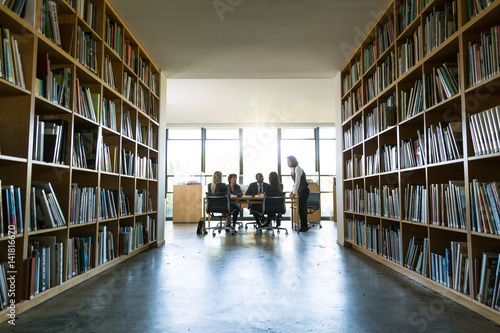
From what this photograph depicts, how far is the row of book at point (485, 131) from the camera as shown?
6.16 feet

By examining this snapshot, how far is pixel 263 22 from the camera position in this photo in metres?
3.59

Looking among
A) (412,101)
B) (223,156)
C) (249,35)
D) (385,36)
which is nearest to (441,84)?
(412,101)

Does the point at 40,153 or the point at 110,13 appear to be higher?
the point at 110,13

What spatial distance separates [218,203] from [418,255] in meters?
3.84

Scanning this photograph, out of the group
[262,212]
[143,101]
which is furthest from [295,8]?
[262,212]

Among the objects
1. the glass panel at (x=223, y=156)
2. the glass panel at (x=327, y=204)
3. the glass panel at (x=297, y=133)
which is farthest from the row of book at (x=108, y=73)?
the glass panel at (x=327, y=204)

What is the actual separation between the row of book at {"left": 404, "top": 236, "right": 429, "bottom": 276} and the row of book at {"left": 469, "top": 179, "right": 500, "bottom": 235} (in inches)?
27.2

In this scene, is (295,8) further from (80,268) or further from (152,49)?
(80,268)

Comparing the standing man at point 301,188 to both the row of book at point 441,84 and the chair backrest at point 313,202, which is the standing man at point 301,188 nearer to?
the chair backrest at point 313,202

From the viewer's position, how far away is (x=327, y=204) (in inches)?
396

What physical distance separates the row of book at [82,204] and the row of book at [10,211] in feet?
1.92

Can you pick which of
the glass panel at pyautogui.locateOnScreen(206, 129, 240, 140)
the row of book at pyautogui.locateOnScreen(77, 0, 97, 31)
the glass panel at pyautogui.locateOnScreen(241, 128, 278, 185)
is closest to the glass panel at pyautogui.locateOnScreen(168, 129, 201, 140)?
the glass panel at pyautogui.locateOnScreen(206, 129, 240, 140)

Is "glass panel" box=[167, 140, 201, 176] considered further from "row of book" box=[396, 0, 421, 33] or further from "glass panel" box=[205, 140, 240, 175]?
"row of book" box=[396, 0, 421, 33]

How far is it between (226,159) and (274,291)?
Answer: 25.7ft
